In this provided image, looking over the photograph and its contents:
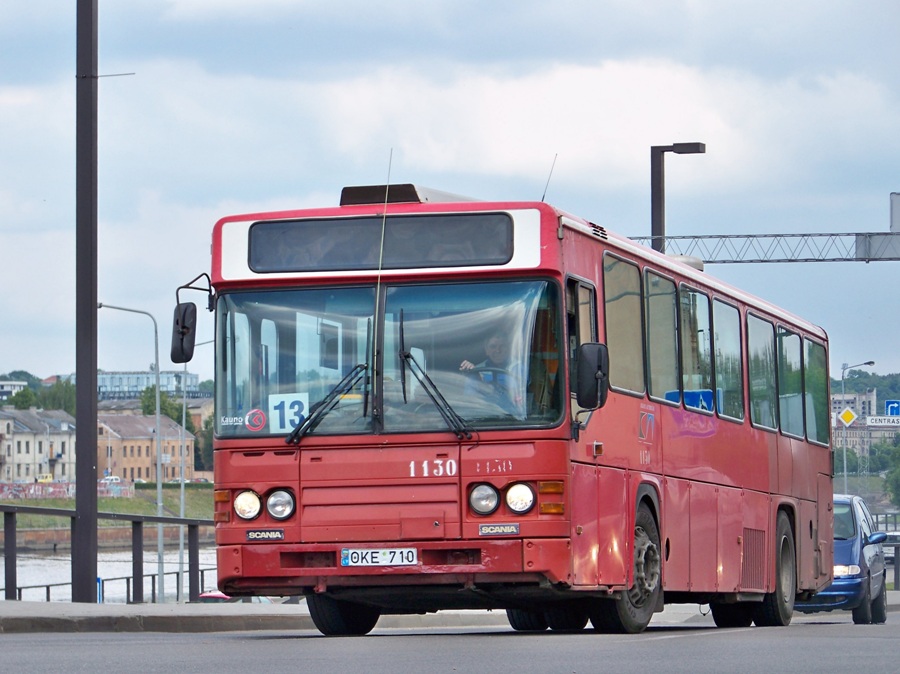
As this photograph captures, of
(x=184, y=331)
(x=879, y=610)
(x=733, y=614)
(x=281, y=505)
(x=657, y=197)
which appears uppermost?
(x=657, y=197)

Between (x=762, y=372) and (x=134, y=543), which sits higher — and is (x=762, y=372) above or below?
above

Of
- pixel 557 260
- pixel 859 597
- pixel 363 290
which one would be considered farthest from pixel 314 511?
pixel 859 597

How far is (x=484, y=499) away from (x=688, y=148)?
1870cm

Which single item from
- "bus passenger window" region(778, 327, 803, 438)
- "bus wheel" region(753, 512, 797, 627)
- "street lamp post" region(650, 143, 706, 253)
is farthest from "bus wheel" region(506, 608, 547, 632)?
"street lamp post" region(650, 143, 706, 253)

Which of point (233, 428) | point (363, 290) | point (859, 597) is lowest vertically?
point (859, 597)

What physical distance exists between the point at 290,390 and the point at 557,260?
2033mm

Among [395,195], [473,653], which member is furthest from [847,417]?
[473,653]

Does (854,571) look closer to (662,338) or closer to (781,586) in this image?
(781,586)

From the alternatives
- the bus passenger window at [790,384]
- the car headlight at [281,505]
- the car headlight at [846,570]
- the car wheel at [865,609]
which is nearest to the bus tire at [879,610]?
the car wheel at [865,609]

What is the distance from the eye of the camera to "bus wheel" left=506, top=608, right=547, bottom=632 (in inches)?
663

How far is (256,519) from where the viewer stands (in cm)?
1360

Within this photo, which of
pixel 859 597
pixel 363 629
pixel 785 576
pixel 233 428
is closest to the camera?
pixel 233 428

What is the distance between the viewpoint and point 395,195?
1424 cm

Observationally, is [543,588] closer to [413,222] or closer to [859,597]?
[413,222]
